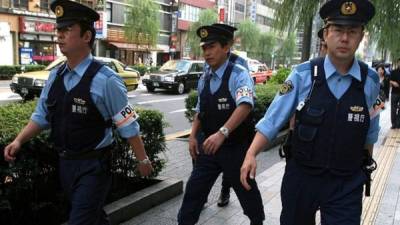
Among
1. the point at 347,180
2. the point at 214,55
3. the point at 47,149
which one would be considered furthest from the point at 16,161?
the point at 347,180

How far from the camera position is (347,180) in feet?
8.75

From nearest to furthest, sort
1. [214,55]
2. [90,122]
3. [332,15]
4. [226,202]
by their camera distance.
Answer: [332,15] → [90,122] → [214,55] → [226,202]

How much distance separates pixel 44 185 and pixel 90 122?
106cm

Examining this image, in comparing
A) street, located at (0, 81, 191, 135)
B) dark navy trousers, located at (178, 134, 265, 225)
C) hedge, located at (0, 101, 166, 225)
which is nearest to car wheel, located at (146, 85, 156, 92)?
street, located at (0, 81, 191, 135)

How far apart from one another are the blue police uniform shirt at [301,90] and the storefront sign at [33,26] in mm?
34730

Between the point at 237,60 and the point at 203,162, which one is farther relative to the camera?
the point at 237,60

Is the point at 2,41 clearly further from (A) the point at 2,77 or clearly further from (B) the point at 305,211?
(B) the point at 305,211

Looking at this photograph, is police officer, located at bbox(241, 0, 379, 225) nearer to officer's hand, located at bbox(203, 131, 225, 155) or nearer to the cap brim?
officer's hand, located at bbox(203, 131, 225, 155)

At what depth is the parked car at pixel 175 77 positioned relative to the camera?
21766mm

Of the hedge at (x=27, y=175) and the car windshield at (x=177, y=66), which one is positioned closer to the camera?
the hedge at (x=27, y=175)

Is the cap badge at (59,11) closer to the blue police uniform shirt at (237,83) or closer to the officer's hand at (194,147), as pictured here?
the blue police uniform shirt at (237,83)

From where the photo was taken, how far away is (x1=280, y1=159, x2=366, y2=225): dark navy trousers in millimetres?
2627

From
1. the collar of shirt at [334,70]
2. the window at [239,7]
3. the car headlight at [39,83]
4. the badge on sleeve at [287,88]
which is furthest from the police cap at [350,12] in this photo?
the window at [239,7]

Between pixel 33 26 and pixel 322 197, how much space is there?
3613cm
